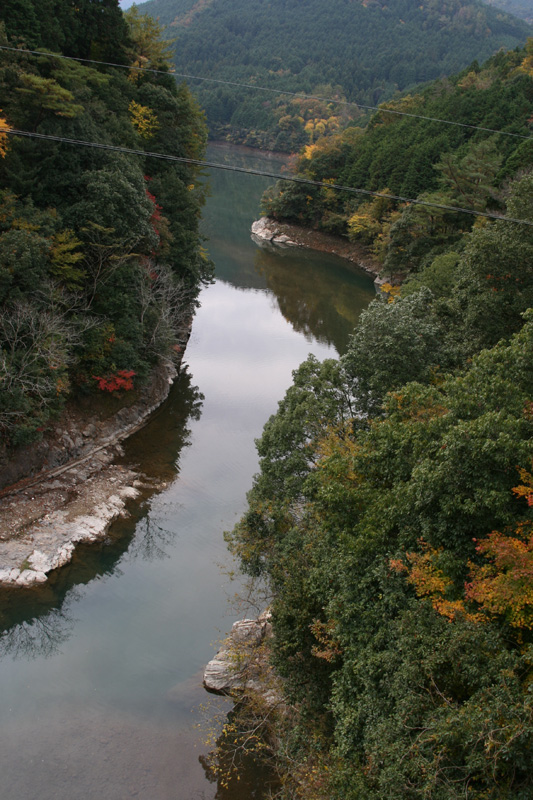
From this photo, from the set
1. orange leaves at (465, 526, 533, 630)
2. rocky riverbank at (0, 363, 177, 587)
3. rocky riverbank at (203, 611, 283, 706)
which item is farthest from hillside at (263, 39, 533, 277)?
orange leaves at (465, 526, 533, 630)

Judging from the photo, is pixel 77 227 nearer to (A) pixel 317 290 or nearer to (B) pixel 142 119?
(B) pixel 142 119

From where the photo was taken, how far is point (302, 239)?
6053 centimetres

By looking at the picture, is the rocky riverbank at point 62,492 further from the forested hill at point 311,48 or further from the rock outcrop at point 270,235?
the forested hill at point 311,48

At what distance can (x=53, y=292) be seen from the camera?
1847 centimetres

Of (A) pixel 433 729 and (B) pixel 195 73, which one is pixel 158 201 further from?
(B) pixel 195 73

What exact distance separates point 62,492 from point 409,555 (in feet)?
40.9

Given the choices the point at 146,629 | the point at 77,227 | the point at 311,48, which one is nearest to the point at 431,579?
the point at 146,629

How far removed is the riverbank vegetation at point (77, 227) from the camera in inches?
677

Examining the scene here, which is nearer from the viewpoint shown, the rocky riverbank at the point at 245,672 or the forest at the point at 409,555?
the forest at the point at 409,555

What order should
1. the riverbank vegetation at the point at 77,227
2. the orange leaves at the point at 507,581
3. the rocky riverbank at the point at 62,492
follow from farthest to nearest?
the riverbank vegetation at the point at 77,227 → the rocky riverbank at the point at 62,492 → the orange leaves at the point at 507,581

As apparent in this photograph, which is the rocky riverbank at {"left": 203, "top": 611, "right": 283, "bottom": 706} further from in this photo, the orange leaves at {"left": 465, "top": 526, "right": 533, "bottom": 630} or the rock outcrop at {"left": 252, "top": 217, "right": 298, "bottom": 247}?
the rock outcrop at {"left": 252, "top": 217, "right": 298, "bottom": 247}

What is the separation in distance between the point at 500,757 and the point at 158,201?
1004 inches

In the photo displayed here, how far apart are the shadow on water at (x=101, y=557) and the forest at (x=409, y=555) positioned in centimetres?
396

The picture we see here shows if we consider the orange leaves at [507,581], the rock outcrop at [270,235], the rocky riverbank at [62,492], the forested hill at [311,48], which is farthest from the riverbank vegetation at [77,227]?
the forested hill at [311,48]
